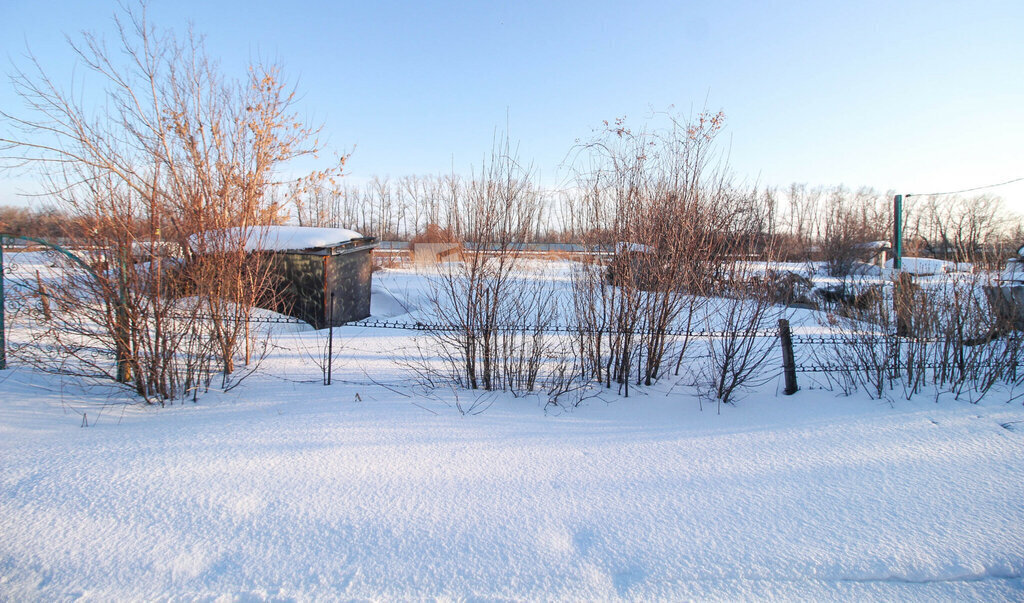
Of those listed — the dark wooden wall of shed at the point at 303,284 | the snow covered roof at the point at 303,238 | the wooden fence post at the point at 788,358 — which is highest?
the snow covered roof at the point at 303,238

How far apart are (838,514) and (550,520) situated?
1.79 m

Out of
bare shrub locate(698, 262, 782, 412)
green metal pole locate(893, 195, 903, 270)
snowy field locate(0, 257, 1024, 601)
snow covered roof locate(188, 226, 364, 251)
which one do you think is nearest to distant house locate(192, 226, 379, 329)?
snow covered roof locate(188, 226, 364, 251)

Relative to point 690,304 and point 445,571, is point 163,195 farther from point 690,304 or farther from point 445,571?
point 690,304

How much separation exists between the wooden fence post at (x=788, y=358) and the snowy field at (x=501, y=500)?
0.45m

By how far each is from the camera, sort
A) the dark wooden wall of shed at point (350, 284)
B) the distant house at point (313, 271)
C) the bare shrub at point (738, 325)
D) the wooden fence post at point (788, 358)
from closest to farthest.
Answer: the bare shrub at point (738, 325) < the wooden fence post at point (788, 358) < the distant house at point (313, 271) < the dark wooden wall of shed at point (350, 284)

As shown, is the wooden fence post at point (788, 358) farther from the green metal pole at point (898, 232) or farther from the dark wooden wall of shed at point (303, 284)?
the green metal pole at point (898, 232)

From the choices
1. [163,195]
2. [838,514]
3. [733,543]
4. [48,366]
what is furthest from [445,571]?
[48,366]

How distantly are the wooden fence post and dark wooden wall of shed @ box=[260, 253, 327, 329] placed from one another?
766 centimetres

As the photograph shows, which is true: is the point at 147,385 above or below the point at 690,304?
below

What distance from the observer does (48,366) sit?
4941 millimetres

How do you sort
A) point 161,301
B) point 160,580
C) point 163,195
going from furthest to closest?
point 163,195 → point 161,301 → point 160,580

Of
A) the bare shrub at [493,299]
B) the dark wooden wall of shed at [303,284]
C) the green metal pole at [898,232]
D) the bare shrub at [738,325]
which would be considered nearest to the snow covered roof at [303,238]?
the dark wooden wall of shed at [303,284]

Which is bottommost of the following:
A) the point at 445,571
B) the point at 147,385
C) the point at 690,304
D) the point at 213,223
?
the point at 445,571

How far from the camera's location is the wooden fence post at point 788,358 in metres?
5.12
